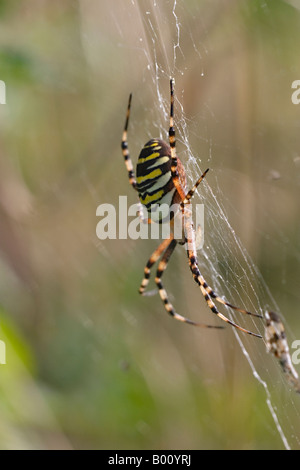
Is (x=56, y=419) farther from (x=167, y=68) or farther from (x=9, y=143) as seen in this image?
(x=167, y=68)

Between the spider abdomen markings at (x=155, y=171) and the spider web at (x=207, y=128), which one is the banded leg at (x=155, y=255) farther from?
the spider abdomen markings at (x=155, y=171)

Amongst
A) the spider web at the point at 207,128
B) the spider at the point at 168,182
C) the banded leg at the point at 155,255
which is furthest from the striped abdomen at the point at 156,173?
the banded leg at the point at 155,255

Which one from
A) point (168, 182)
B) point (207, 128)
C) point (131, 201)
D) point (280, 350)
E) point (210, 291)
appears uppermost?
point (207, 128)

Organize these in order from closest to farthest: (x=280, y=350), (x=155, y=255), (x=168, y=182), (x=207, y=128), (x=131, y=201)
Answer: (x=280, y=350) < (x=168, y=182) < (x=207, y=128) < (x=155, y=255) < (x=131, y=201)

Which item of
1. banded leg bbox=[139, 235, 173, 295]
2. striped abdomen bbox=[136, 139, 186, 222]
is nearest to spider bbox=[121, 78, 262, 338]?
striped abdomen bbox=[136, 139, 186, 222]

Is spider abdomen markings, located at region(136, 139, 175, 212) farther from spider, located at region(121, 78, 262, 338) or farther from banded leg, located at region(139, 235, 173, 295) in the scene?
banded leg, located at region(139, 235, 173, 295)

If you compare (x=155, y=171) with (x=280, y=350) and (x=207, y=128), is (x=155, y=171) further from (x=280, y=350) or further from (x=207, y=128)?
(x=280, y=350)

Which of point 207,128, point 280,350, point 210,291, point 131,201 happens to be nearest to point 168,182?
point 207,128
